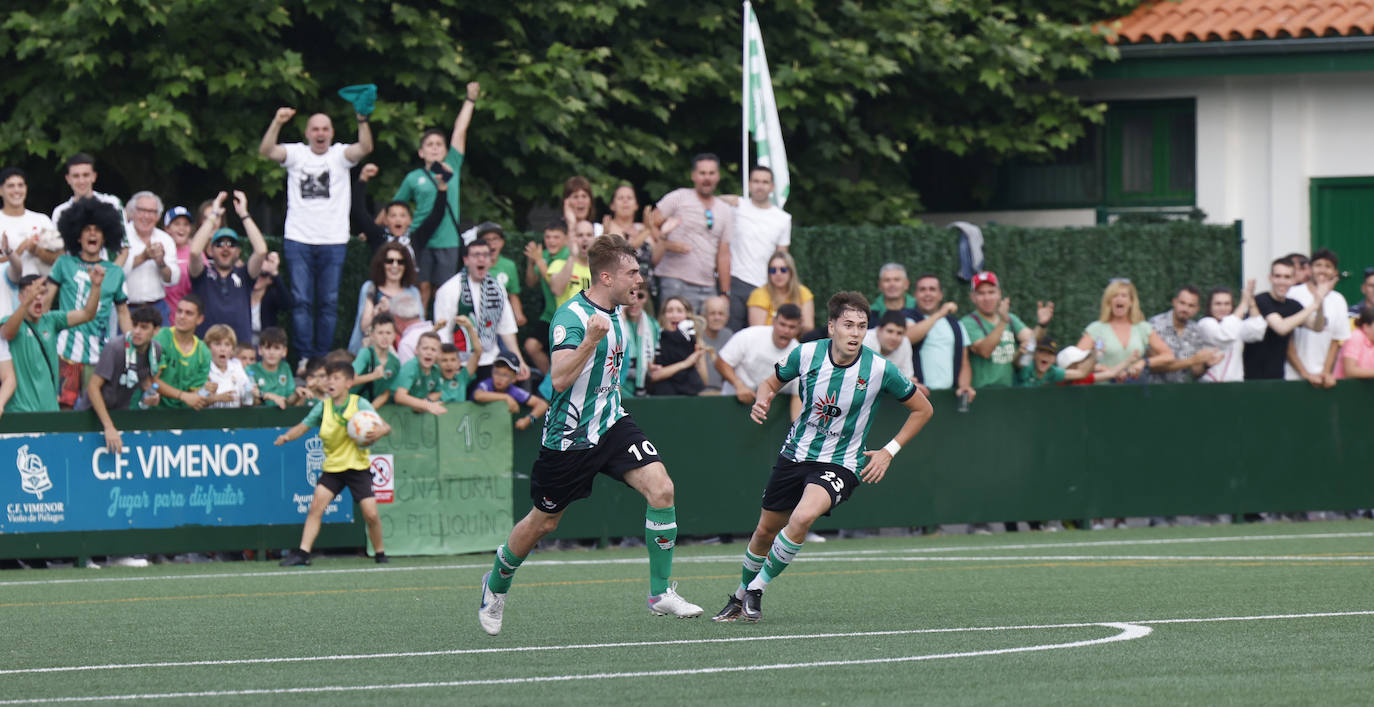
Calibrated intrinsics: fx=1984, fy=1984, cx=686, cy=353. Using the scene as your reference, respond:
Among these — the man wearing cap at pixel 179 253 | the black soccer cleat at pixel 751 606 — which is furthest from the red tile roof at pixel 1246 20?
the black soccer cleat at pixel 751 606

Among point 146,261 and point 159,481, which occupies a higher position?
point 146,261

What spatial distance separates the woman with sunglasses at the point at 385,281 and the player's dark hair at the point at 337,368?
0.89 m

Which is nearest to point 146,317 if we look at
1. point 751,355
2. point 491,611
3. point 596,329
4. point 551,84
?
point 751,355

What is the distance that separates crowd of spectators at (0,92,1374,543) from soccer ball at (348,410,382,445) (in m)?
0.42

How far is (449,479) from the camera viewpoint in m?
15.8

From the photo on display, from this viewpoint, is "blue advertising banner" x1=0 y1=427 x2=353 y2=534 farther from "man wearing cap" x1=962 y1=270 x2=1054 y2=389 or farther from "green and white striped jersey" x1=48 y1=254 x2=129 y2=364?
"man wearing cap" x1=962 y1=270 x2=1054 y2=389

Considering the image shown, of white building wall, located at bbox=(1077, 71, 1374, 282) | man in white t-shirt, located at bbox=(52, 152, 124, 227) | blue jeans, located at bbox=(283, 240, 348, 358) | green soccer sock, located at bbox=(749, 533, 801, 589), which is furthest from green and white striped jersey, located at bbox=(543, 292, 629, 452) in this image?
white building wall, located at bbox=(1077, 71, 1374, 282)

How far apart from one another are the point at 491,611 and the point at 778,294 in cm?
741

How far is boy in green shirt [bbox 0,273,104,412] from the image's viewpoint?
570 inches

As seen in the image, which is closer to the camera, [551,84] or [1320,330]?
[1320,330]

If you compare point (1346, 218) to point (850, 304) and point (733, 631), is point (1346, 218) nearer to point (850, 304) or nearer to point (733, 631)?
point (850, 304)

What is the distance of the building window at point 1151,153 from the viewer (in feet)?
78.1

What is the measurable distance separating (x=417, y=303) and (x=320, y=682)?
26.4ft

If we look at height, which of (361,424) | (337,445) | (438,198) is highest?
(438,198)
